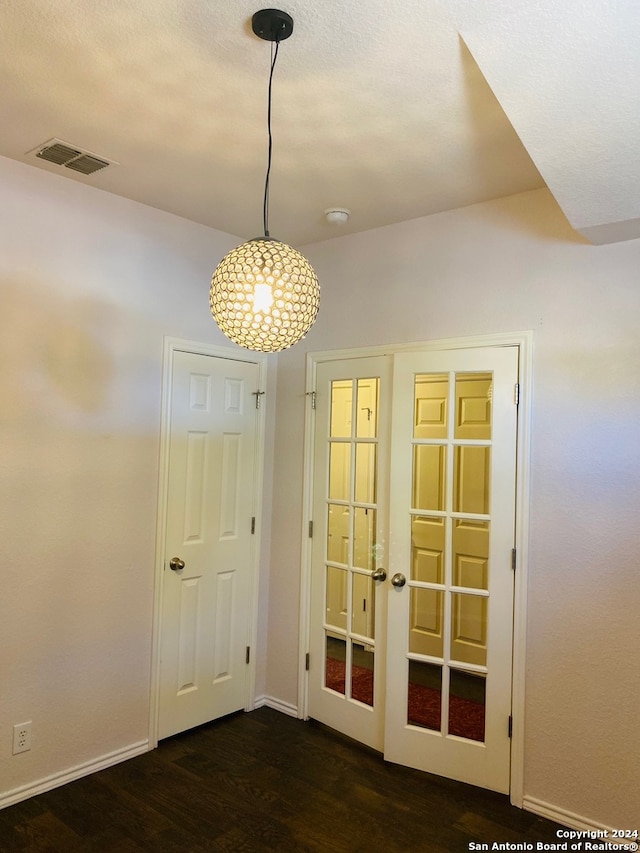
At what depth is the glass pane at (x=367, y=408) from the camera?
3.15 meters

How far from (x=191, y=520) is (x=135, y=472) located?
1.45ft

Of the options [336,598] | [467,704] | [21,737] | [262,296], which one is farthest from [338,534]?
[262,296]

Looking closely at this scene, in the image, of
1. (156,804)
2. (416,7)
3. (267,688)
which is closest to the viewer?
(416,7)

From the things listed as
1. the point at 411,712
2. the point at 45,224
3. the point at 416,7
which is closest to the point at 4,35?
the point at 45,224

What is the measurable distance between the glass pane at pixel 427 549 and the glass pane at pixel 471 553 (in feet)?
0.24

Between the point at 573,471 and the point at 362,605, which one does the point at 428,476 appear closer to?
the point at 573,471

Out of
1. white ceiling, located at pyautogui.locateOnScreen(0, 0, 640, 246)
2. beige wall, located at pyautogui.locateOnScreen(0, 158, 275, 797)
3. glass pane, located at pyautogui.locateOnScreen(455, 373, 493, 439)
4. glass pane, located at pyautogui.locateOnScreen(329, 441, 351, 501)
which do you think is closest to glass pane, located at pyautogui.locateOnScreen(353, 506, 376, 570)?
glass pane, located at pyautogui.locateOnScreen(329, 441, 351, 501)

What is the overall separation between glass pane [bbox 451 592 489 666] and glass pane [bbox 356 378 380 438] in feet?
3.13

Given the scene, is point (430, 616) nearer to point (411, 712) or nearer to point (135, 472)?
point (411, 712)

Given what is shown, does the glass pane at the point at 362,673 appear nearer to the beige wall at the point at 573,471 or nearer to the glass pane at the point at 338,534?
the glass pane at the point at 338,534

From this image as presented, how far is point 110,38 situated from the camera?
5.65 feet

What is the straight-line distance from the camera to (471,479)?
109 inches

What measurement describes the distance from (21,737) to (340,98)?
2880mm

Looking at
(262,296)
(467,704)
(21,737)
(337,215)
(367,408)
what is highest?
(337,215)
